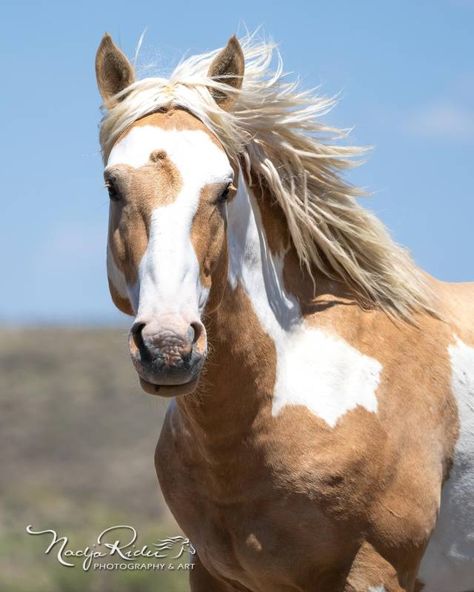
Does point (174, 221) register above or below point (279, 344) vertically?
above

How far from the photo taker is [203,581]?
4.91m

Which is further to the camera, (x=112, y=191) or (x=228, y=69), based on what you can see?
(x=228, y=69)

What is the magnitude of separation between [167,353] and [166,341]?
38mm

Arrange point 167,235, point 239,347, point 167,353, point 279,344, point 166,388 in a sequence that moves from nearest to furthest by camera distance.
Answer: point 167,353, point 166,388, point 167,235, point 239,347, point 279,344

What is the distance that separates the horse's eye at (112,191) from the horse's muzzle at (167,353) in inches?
22.0

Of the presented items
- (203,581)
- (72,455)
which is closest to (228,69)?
(203,581)

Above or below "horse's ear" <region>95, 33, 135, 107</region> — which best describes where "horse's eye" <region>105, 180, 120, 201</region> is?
below

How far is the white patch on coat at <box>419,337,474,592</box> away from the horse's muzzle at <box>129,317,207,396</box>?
1349 mm

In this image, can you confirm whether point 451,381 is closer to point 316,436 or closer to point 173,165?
point 316,436

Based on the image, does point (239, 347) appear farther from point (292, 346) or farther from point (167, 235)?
point (167, 235)

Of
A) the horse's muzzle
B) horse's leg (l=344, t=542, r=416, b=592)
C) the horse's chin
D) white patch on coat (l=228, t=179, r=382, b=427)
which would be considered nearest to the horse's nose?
the horse's muzzle

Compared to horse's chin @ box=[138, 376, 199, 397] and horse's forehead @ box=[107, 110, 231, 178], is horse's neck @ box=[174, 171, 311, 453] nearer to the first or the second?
horse's forehead @ box=[107, 110, 231, 178]

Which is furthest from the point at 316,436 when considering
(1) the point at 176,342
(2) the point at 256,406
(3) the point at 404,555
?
(1) the point at 176,342

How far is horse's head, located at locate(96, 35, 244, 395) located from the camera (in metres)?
3.77
